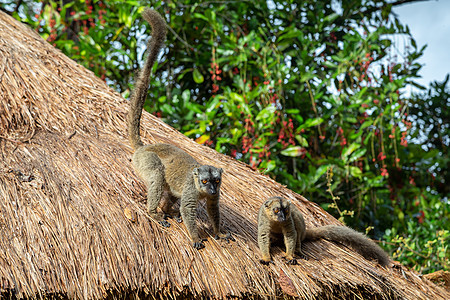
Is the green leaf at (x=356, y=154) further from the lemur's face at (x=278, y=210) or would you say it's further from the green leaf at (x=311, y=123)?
the lemur's face at (x=278, y=210)

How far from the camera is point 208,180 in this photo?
3889 millimetres

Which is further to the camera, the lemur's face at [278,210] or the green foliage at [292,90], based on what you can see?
the green foliage at [292,90]

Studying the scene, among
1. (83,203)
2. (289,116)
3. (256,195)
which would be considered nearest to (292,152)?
(289,116)

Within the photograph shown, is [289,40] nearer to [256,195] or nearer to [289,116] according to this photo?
[289,116]

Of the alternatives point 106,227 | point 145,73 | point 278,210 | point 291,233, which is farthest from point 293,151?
point 106,227

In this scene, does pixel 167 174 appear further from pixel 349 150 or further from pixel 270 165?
pixel 349 150

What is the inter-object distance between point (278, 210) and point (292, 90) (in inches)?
207

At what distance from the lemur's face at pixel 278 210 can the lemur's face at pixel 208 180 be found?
450 mm

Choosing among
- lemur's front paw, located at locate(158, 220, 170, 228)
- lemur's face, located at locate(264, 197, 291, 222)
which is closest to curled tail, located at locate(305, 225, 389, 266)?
lemur's face, located at locate(264, 197, 291, 222)

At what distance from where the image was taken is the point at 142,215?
417 cm

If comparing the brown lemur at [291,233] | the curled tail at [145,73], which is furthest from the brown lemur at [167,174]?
the brown lemur at [291,233]

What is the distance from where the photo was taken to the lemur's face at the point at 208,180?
3863mm

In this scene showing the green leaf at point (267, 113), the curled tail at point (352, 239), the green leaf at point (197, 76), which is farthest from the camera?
the green leaf at point (197, 76)

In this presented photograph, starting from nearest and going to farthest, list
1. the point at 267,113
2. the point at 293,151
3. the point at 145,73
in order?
1. the point at 145,73
2. the point at 267,113
3. the point at 293,151
